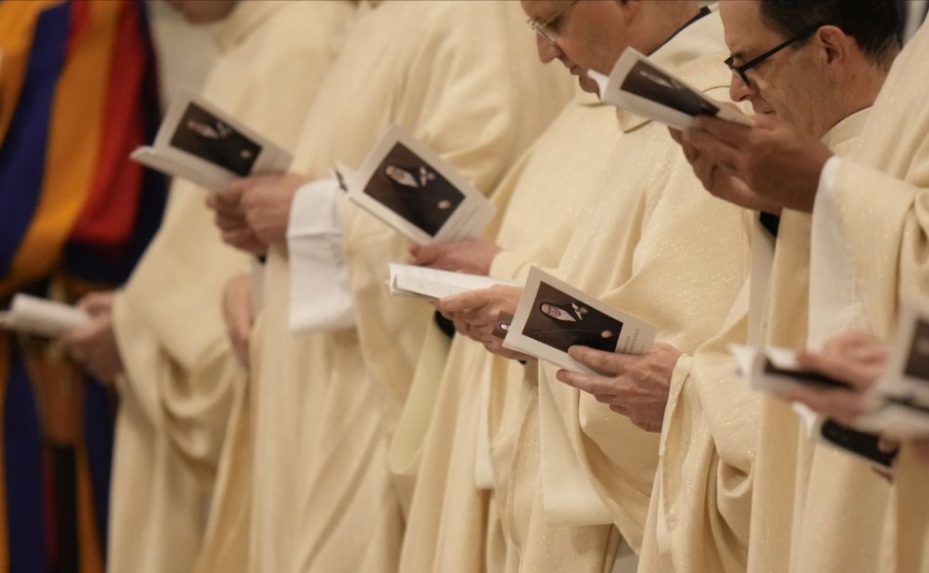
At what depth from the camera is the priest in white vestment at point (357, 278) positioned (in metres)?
3.25

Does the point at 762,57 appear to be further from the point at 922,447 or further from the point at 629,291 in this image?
the point at 922,447

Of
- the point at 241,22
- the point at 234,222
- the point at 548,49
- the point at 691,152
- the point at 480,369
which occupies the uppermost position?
the point at 241,22

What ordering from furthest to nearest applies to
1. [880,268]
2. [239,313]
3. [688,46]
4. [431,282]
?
1. [239,313]
2. [688,46]
3. [431,282]
4. [880,268]

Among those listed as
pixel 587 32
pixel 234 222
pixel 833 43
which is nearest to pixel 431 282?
pixel 587 32

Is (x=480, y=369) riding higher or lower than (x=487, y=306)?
lower

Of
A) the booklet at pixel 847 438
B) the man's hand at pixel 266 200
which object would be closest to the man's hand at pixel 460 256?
the man's hand at pixel 266 200

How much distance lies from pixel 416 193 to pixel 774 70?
868 millimetres

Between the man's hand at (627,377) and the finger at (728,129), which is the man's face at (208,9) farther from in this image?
the finger at (728,129)

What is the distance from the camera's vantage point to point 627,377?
219cm

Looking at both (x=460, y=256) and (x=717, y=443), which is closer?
(x=717, y=443)

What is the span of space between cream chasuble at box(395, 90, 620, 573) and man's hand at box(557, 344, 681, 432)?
1.81 feet

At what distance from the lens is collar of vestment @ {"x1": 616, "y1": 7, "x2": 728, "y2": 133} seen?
2.58 meters

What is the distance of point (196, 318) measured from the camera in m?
3.93

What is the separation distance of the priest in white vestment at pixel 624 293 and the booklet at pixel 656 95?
0.44m
